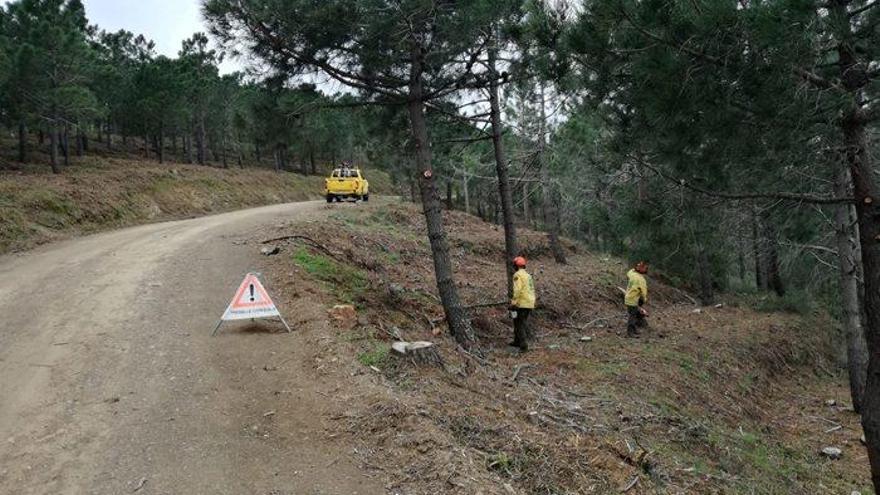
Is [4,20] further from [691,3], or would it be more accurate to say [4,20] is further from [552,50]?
[691,3]

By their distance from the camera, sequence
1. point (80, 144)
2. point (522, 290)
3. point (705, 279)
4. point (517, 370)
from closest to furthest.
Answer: point (517, 370) → point (522, 290) → point (705, 279) → point (80, 144)

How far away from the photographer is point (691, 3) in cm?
623

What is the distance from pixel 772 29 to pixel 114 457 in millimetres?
7348

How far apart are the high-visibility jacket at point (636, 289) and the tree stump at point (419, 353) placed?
24.0 ft

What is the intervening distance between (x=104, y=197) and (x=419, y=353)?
1813cm

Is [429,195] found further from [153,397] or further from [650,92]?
[153,397]

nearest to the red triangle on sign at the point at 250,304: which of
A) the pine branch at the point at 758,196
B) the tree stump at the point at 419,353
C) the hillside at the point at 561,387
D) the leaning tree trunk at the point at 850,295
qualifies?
the hillside at the point at 561,387

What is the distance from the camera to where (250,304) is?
8430 millimetres

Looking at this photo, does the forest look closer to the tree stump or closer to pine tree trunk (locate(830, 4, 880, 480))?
pine tree trunk (locate(830, 4, 880, 480))

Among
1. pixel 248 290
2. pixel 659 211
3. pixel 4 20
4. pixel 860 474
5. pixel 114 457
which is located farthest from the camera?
pixel 4 20

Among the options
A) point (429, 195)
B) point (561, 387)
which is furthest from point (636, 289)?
point (429, 195)

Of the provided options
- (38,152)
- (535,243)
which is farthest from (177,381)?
(38,152)

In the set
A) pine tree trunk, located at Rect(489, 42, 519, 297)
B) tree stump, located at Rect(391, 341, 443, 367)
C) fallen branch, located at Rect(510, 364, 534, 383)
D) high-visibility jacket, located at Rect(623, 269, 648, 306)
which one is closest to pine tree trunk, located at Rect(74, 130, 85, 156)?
pine tree trunk, located at Rect(489, 42, 519, 297)

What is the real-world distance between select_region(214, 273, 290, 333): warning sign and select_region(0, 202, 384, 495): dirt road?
0.27 metres
